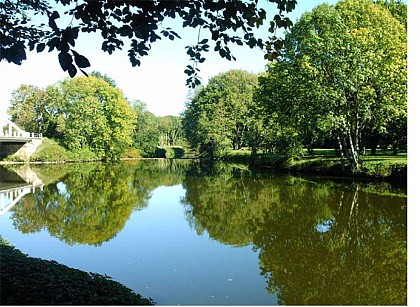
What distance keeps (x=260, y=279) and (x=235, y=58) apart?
2371 millimetres

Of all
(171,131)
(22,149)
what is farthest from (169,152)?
(22,149)

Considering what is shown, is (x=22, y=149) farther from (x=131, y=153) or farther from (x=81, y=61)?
(x=81, y=61)

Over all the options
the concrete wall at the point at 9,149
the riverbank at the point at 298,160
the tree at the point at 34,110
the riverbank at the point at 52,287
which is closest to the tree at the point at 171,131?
the riverbank at the point at 298,160

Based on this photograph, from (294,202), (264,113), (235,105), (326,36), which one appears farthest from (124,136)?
(294,202)

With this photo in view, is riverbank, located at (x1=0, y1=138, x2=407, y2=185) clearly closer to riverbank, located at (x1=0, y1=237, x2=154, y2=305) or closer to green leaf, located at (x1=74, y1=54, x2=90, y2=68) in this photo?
riverbank, located at (x1=0, y1=237, x2=154, y2=305)

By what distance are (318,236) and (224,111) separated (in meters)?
22.9

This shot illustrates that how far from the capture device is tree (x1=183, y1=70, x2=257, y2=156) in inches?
1109

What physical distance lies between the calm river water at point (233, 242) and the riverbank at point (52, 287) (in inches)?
21.2

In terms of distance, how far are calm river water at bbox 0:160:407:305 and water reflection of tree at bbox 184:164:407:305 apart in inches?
0.5

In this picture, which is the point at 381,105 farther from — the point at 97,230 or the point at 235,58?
the point at 235,58

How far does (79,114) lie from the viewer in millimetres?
28281

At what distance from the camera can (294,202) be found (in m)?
9.20

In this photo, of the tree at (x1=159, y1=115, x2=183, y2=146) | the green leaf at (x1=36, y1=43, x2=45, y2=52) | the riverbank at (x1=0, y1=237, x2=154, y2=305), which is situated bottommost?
the riverbank at (x1=0, y1=237, x2=154, y2=305)

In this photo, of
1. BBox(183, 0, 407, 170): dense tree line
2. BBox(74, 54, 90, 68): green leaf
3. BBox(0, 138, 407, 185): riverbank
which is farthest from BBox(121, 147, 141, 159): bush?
BBox(74, 54, 90, 68): green leaf
